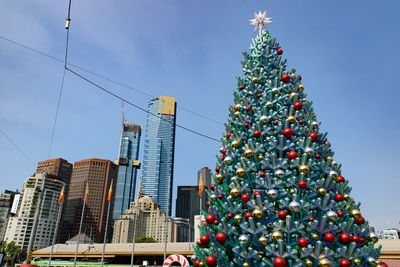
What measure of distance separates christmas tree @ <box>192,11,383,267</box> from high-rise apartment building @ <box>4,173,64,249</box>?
130428mm

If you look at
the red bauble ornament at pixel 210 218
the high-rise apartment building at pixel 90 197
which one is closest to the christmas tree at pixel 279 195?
the red bauble ornament at pixel 210 218

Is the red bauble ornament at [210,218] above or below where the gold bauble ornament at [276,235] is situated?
above

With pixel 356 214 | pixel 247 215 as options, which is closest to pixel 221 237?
pixel 247 215

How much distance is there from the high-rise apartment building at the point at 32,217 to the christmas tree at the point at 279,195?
13043 cm

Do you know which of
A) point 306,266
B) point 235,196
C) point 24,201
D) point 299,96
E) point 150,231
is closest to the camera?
point 306,266

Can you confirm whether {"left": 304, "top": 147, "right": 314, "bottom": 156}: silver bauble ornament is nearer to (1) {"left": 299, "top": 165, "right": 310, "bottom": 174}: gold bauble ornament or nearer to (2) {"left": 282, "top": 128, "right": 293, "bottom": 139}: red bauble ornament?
(1) {"left": 299, "top": 165, "right": 310, "bottom": 174}: gold bauble ornament

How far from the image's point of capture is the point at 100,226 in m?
159

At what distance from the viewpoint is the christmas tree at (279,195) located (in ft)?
19.6

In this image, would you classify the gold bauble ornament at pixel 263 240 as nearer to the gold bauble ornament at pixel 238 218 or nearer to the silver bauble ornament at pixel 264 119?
Result: the gold bauble ornament at pixel 238 218

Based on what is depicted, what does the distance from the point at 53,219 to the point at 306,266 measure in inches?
5588

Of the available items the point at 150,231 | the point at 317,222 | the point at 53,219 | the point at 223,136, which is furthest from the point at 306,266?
the point at 150,231

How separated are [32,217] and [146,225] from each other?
59.8m

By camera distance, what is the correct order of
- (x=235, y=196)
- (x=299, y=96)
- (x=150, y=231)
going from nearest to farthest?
(x=235, y=196), (x=299, y=96), (x=150, y=231)

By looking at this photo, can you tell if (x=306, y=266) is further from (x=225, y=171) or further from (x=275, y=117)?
(x=275, y=117)
